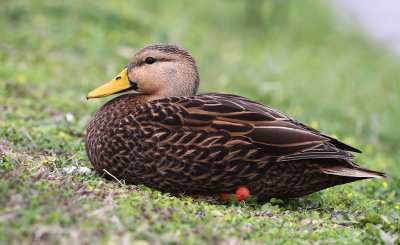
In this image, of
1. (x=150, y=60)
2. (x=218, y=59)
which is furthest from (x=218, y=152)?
(x=218, y=59)

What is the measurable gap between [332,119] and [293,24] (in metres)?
5.20

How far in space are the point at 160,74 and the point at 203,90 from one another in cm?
351

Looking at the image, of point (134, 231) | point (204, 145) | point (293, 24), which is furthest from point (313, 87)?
point (134, 231)

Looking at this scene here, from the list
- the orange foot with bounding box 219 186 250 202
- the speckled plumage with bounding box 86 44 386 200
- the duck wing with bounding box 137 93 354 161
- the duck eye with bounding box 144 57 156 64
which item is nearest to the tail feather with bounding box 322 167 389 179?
the speckled plumage with bounding box 86 44 386 200

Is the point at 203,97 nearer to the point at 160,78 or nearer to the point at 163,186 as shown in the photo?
the point at 160,78

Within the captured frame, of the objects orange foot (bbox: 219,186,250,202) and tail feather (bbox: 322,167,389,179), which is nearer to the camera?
tail feather (bbox: 322,167,389,179)

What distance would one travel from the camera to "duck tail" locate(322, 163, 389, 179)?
3709 millimetres

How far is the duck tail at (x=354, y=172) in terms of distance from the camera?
371 centimetres

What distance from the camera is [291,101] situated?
7945 millimetres

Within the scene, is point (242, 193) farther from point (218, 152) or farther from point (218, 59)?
point (218, 59)

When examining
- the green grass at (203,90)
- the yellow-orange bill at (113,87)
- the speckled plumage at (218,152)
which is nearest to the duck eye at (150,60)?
the yellow-orange bill at (113,87)

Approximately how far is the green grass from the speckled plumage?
166mm

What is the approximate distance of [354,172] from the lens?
12.4ft

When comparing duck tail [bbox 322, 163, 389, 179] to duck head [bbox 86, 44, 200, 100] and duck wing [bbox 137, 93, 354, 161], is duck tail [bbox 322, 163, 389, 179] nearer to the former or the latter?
duck wing [bbox 137, 93, 354, 161]
